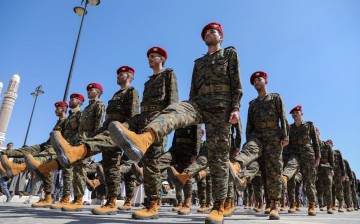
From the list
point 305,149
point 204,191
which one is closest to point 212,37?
point 204,191

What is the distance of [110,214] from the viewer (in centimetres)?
473

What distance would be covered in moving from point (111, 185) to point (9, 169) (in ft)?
6.31

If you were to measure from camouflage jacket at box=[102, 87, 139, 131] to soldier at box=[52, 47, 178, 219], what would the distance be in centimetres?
46

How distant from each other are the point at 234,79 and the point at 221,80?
183 mm

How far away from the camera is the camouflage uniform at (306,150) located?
8055 mm

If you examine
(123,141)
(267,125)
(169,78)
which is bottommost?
(123,141)

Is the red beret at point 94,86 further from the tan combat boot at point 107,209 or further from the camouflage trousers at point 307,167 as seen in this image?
the camouflage trousers at point 307,167

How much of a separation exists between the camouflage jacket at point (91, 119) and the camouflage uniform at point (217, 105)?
2.59m

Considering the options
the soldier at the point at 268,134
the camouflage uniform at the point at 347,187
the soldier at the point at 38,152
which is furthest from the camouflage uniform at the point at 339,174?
the soldier at the point at 38,152

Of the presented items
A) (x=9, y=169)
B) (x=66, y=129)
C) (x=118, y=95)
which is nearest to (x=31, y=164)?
(x=9, y=169)

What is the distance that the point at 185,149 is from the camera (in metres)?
6.87

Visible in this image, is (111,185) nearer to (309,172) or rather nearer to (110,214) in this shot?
(110,214)

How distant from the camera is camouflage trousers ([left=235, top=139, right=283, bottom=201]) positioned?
530 centimetres

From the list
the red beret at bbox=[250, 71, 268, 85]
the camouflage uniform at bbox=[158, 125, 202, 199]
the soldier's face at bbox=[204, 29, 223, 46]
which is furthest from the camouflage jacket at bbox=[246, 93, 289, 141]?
the soldier's face at bbox=[204, 29, 223, 46]
